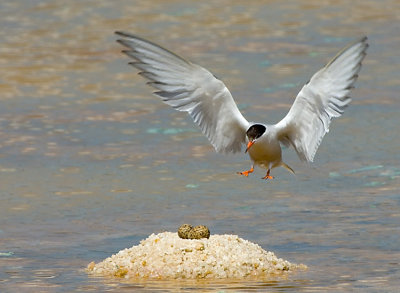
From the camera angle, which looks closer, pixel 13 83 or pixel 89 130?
pixel 89 130

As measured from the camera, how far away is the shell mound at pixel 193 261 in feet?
28.8

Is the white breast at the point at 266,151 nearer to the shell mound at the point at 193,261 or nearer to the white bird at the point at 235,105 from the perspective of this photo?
the white bird at the point at 235,105

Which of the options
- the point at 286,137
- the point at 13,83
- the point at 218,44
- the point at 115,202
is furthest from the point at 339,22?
the point at 286,137

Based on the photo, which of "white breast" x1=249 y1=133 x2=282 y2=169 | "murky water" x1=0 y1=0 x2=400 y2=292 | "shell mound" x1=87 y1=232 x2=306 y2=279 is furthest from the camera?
"murky water" x1=0 y1=0 x2=400 y2=292

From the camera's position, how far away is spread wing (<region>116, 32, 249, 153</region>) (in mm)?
9281

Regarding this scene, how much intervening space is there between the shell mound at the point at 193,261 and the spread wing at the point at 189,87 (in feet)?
3.20

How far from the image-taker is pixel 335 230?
10.5 metres

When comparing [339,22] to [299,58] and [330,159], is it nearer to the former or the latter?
[299,58]

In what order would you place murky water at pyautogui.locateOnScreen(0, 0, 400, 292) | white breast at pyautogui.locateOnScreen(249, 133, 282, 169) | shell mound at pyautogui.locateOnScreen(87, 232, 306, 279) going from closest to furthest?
shell mound at pyautogui.locateOnScreen(87, 232, 306, 279)
white breast at pyautogui.locateOnScreen(249, 133, 282, 169)
murky water at pyautogui.locateOnScreen(0, 0, 400, 292)

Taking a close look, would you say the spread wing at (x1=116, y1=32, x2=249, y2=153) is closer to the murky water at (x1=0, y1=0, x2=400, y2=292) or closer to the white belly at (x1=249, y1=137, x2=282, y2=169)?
the white belly at (x1=249, y1=137, x2=282, y2=169)

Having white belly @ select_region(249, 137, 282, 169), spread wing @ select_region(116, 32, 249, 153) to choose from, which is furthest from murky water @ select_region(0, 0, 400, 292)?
spread wing @ select_region(116, 32, 249, 153)

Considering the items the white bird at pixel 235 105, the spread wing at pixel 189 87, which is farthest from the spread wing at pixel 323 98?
the spread wing at pixel 189 87

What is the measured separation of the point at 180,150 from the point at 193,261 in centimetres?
510

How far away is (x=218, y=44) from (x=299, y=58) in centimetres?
171
